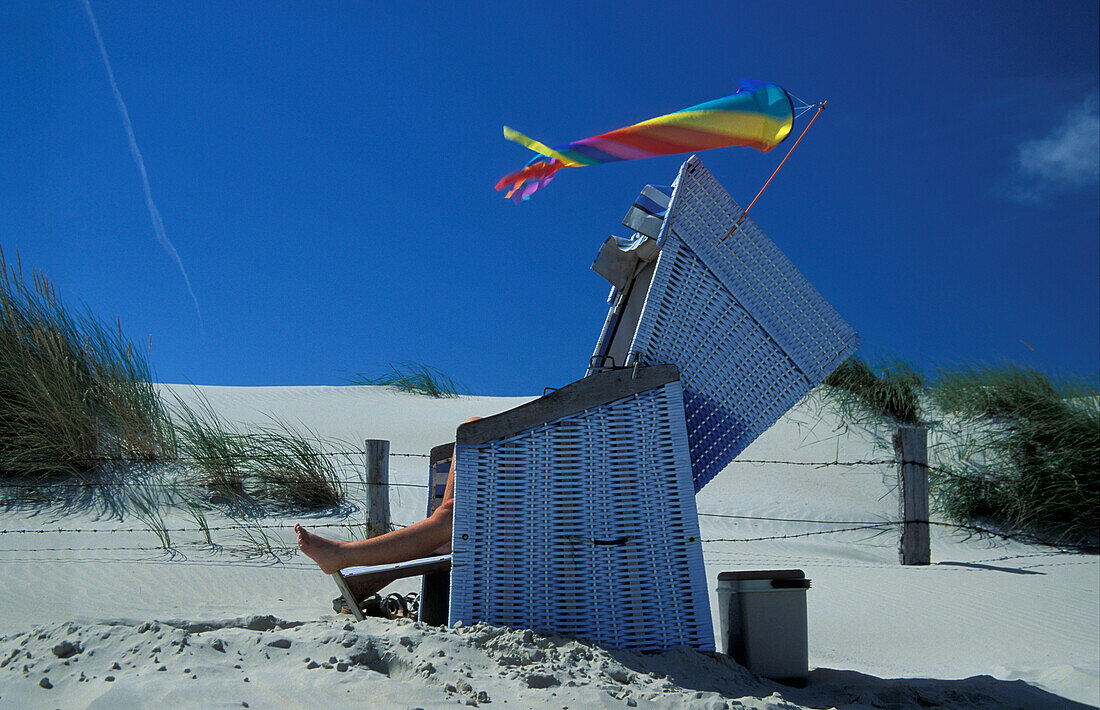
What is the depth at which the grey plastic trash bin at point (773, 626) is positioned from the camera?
9.18 feet

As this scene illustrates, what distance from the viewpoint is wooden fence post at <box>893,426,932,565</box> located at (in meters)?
6.43

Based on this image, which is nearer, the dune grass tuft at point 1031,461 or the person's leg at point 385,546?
the person's leg at point 385,546

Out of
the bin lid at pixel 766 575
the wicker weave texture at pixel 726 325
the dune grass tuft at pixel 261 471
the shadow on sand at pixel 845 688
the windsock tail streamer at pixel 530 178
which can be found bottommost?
the shadow on sand at pixel 845 688

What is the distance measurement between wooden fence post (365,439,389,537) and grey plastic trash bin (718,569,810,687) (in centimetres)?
354

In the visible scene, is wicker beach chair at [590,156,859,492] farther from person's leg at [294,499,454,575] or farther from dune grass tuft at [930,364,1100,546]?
dune grass tuft at [930,364,1100,546]

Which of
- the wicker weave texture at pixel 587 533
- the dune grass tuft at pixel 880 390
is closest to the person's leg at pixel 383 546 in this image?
the wicker weave texture at pixel 587 533

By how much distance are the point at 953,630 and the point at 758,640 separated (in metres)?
2.20

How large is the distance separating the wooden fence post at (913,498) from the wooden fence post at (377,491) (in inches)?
167

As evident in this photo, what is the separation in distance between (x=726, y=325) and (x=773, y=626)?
3.63ft

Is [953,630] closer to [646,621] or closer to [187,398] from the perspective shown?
[646,621]

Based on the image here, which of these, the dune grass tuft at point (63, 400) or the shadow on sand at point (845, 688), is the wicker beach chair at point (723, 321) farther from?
the dune grass tuft at point (63, 400)

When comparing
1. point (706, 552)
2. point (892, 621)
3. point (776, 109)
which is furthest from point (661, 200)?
point (706, 552)

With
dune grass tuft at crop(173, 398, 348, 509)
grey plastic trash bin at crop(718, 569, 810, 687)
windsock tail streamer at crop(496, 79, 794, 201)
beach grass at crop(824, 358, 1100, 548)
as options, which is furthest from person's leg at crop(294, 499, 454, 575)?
beach grass at crop(824, 358, 1100, 548)

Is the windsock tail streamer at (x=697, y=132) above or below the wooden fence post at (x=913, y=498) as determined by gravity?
above
